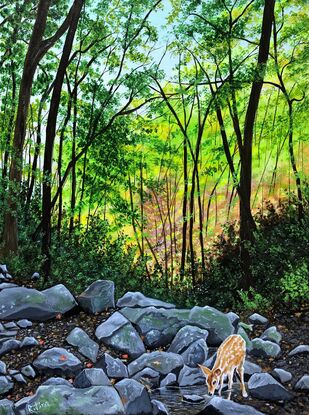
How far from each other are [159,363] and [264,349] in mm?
1102

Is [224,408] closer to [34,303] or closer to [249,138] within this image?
[34,303]

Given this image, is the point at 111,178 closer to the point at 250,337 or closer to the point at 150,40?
the point at 150,40


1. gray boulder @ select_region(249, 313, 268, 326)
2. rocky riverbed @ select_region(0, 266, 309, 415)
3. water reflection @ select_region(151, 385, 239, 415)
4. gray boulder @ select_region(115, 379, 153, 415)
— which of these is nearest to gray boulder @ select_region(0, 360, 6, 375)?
rocky riverbed @ select_region(0, 266, 309, 415)

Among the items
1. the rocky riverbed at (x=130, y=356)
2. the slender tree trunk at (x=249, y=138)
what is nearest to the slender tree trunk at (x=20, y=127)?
the rocky riverbed at (x=130, y=356)

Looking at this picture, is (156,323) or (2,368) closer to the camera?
(2,368)

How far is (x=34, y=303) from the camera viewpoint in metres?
5.44

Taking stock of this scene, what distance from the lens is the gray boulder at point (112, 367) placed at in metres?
4.42

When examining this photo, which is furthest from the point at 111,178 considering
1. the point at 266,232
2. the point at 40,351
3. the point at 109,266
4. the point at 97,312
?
the point at 40,351

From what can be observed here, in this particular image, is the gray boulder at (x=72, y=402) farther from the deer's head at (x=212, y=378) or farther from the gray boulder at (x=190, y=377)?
the gray boulder at (x=190, y=377)

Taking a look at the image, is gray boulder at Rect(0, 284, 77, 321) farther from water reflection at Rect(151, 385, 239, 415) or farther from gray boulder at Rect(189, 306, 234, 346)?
water reflection at Rect(151, 385, 239, 415)

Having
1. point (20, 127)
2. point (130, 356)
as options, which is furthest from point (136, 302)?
point (20, 127)

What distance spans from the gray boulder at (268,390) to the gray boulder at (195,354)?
69 centimetres

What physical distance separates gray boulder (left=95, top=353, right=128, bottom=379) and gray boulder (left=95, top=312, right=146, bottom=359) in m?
0.33

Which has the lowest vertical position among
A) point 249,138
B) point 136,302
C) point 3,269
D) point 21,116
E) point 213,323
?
point 213,323
